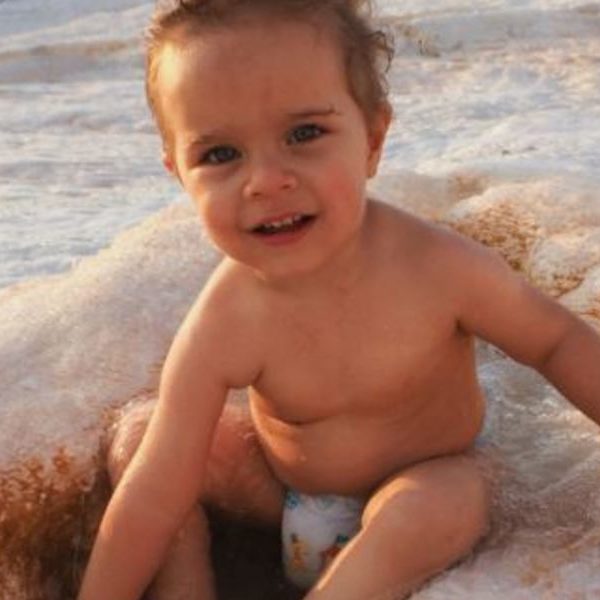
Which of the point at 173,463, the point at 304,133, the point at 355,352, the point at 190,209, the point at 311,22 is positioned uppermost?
the point at 311,22

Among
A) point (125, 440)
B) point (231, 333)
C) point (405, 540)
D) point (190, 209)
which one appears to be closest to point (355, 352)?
point (231, 333)

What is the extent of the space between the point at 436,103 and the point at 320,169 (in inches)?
119

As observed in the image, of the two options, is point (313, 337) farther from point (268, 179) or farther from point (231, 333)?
point (268, 179)

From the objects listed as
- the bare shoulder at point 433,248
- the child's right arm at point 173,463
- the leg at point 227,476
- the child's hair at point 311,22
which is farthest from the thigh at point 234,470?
the child's hair at point 311,22

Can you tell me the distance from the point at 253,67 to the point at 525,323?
0.50 metres

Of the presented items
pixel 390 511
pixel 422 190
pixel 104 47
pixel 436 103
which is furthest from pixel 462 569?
pixel 104 47

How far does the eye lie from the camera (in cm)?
162

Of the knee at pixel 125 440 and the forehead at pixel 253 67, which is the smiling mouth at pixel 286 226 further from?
the knee at pixel 125 440

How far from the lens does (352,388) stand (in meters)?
1.80

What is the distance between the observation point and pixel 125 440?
1.97 meters

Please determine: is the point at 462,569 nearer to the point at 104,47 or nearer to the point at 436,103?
the point at 436,103

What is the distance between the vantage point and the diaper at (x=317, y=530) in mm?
1857

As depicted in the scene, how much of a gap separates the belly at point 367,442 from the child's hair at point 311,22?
395 mm

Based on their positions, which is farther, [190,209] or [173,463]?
[190,209]
